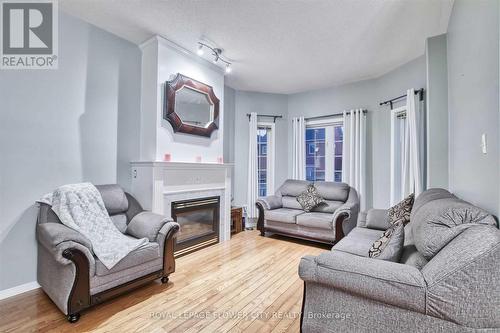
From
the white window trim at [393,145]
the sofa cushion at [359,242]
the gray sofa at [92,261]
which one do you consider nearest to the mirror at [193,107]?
the gray sofa at [92,261]

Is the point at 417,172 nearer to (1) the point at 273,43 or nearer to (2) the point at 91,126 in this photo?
(1) the point at 273,43

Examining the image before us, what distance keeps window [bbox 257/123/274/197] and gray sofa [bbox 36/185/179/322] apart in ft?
9.35

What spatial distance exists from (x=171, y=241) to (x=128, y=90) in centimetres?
204

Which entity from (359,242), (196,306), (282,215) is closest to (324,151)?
(282,215)

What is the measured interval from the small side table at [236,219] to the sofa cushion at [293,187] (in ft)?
3.07

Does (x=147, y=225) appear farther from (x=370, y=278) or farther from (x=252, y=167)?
(x=252, y=167)

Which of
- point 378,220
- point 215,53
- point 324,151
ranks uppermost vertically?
point 215,53

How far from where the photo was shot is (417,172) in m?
3.14

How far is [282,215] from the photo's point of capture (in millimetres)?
3930

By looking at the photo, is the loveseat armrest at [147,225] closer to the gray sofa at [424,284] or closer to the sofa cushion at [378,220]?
the gray sofa at [424,284]

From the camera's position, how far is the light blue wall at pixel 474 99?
1317mm

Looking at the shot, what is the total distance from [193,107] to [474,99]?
2.99 m

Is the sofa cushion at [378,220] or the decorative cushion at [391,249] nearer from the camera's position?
the decorative cushion at [391,249]

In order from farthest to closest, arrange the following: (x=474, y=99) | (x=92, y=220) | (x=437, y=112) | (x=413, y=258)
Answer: (x=437, y=112) < (x=92, y=220) < (x=474, y=99) < (x=413, y=258)
